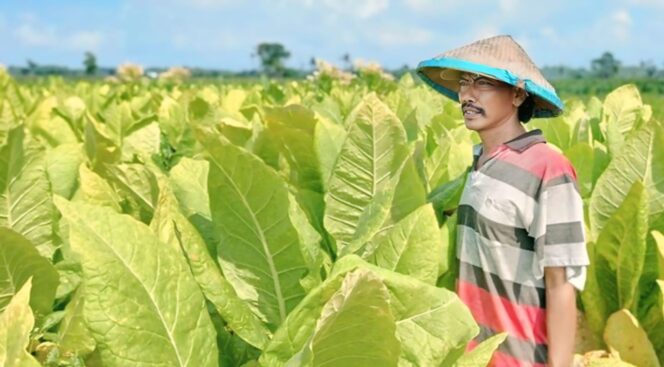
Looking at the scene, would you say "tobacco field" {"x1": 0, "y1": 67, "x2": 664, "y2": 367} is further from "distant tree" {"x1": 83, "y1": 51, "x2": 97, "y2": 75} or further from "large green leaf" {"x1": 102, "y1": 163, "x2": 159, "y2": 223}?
"distant tree" {"x1": 83, "y1": 51, "x2": 97, "y2": 75}

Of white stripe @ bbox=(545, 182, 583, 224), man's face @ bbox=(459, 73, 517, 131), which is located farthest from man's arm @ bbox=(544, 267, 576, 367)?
man's face @ bbox=(459, 73, 517, 131)

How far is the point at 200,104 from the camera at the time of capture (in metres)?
3.78

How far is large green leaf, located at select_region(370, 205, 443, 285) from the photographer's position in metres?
1.52

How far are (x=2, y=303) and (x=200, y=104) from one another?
91.1 inches

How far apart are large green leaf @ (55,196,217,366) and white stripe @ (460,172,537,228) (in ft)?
2.59

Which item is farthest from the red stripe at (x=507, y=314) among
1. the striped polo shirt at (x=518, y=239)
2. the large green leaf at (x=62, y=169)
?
the large green leaf at (x=62, y=169)

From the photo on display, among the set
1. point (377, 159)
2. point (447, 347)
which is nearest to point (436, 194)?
point (377, 159)

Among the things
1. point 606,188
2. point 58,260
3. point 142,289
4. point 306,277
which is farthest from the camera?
point 606,188

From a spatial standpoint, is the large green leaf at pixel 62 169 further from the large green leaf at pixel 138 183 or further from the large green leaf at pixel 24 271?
the large green leaf at pixel 24 271

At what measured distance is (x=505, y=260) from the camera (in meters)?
1.83

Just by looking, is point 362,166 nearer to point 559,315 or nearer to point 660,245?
point 559,315

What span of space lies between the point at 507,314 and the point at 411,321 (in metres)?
0.67

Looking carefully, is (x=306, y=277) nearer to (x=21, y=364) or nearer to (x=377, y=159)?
(x=377, y=159)

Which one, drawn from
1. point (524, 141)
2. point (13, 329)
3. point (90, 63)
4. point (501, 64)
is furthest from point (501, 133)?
point (90, 63)
